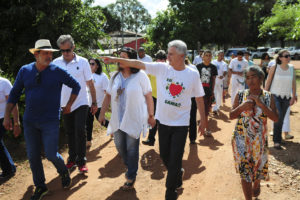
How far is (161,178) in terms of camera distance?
4816 mm

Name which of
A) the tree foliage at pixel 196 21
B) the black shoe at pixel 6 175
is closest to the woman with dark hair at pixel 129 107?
the black shoe at pixel 6 175

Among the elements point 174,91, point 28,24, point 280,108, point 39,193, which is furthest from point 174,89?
point 28,24

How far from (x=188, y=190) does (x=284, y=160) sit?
2227 millimetres

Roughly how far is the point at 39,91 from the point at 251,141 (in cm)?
277

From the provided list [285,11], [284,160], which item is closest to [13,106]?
[284,160]

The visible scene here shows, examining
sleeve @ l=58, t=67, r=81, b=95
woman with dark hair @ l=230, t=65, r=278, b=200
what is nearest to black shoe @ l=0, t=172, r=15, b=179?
sleeve @ l=58, t=67, r=81, b=95

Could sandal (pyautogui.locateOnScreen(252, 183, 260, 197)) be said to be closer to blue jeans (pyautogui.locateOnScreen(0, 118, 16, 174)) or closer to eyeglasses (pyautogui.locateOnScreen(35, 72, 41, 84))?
eyeglasses (pyautogui.locateOnScreen(35, 72, 41, 84))

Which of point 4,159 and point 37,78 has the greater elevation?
point 37,78

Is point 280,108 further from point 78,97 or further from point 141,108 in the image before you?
point 78,97

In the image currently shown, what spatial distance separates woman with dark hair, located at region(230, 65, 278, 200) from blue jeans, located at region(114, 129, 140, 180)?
1413 millimetres

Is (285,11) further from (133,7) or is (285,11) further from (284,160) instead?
(133,7)

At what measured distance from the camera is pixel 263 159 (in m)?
3.76

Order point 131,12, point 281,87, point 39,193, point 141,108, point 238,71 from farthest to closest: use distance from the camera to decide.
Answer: point 131,12, point 238,71, point 281,87, point 141,108, point 39,193

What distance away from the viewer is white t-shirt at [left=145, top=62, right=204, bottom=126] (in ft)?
12.0
